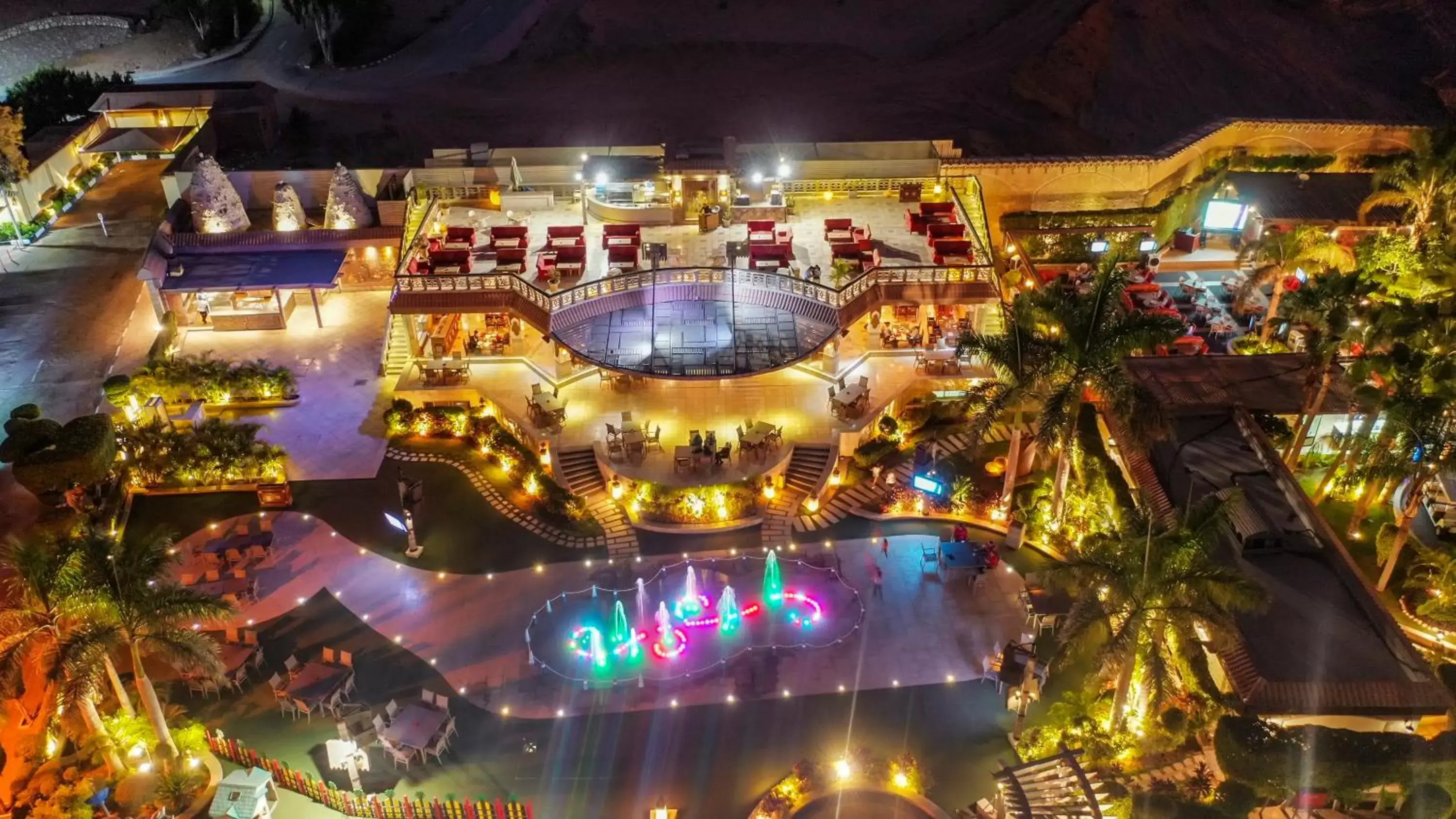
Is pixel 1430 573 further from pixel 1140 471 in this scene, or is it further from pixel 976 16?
pixel 976 16

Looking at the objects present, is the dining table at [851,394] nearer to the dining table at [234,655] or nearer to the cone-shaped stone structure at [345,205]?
the dining table at [234,655]

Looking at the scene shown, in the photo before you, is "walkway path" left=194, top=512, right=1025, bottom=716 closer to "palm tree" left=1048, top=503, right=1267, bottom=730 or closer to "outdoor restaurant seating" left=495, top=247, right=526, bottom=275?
"palm tree" left=1048, top=503, right=1267, bottom=730

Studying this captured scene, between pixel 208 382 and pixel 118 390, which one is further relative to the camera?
pixel 208 382

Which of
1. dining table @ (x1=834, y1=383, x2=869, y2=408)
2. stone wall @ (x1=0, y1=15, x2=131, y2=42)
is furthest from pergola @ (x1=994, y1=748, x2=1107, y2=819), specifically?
stone wall @ (x1=0, y1=15, x2=131, y2=42)

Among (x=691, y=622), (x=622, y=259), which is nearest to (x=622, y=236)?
(x=622, y=259)

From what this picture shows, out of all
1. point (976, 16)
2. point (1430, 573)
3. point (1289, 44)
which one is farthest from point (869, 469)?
point (1289, 44)

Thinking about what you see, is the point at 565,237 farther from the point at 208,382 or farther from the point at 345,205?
the point at 208,382

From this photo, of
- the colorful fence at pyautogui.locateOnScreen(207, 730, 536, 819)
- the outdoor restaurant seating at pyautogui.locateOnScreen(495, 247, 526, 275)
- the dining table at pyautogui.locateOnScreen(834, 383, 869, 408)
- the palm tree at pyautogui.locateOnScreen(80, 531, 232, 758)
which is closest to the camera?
the palm tree at pyautogui.locateOnScreen(80, 531, 232, 758)
